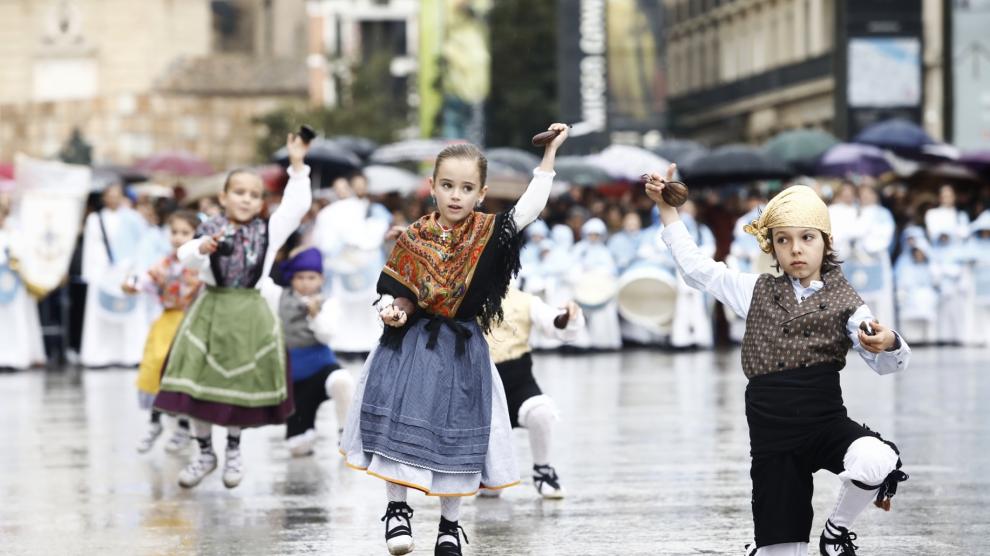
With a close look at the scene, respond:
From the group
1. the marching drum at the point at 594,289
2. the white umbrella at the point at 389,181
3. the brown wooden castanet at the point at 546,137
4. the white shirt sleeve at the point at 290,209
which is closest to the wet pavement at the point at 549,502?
the white shirt sleeve at the point at 290,209

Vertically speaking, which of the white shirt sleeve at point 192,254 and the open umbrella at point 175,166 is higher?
the open umbrella at point 175,166

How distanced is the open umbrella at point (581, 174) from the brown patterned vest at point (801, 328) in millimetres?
17862

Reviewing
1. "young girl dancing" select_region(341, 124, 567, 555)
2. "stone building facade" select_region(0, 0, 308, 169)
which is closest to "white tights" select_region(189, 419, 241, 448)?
"young girl dancing" select_region(341, 124, 567, 555)

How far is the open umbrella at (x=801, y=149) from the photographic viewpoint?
25.6 meters

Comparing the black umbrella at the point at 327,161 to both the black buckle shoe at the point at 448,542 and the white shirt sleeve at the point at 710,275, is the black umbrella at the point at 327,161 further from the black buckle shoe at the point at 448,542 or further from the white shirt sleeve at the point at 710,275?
the white shirt sleeve at the point at 710,275

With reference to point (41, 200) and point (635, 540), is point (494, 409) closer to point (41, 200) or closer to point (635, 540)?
point (635, 540)

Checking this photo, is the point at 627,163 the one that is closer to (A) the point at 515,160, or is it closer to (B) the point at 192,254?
(A) the point at 515,160

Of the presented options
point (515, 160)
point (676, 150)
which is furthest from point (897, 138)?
point (515, 160)

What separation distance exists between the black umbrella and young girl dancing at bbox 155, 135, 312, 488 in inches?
540

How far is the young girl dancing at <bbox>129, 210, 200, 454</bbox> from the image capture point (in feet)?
36.6

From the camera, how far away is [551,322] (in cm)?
903

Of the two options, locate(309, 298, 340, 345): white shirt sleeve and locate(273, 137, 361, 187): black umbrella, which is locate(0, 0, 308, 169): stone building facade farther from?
locate(309, 298, 340, 345): white shirt sleeve

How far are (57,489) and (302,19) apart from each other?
82147mm

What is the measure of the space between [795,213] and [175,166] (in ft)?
→ 83.0
